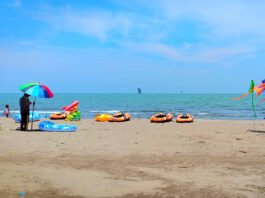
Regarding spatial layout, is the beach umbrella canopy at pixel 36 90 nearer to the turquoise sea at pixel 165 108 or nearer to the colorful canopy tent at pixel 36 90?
the colorful canopy tent at pixel 36 90

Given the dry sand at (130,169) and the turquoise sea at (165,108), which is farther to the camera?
the turquoise sea at (165,108)

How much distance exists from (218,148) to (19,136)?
7.73 m

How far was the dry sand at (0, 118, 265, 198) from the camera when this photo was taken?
4922 mm

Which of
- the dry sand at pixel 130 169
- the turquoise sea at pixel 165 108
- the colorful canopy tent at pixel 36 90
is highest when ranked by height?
the colorful canopy tent at pixel 36 90

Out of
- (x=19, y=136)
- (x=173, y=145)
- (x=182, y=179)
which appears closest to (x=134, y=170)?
(x=182, y=179)

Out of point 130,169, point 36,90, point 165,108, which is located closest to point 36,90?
point 36,90

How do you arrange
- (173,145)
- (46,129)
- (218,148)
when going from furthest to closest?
(46,129) < (173,145) < (218,148)

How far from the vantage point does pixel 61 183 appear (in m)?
5.31

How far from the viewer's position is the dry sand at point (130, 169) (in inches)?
194

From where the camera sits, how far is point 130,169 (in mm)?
6426

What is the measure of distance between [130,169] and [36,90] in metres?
7.55

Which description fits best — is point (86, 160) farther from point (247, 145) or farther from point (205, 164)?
point (247, 145)

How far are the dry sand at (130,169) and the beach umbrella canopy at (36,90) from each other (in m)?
2.57

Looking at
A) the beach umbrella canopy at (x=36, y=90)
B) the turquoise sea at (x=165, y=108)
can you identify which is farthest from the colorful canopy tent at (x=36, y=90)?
the turquoise sea at (x=165, y=108)
